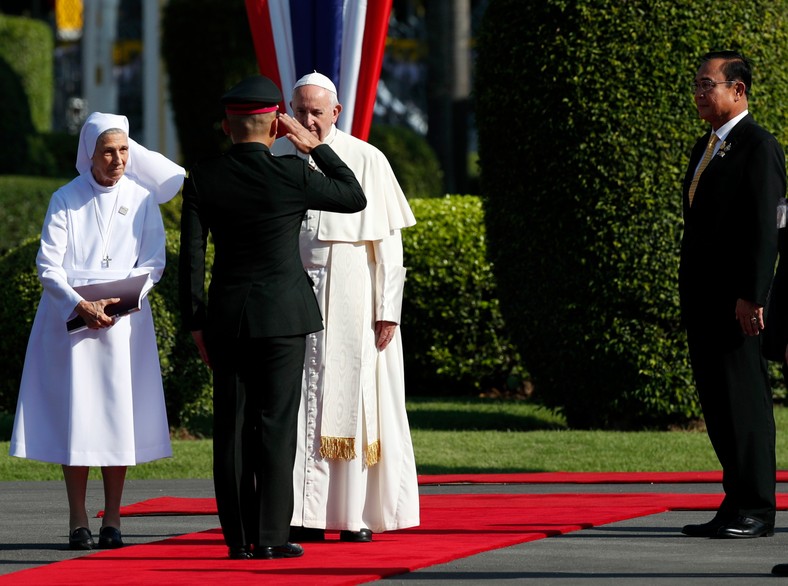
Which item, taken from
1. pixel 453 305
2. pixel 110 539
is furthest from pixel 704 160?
pixel 453 305

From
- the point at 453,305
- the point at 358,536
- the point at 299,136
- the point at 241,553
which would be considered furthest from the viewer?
the point at 453,305

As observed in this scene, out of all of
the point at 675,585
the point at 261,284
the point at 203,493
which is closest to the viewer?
the point at 675,585

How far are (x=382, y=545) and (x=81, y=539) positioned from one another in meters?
1.23

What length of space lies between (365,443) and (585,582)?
142 cm

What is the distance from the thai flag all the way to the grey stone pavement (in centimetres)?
267

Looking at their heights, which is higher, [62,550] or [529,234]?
[529,234]

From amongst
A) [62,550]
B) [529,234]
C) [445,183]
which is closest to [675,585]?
[62,550]

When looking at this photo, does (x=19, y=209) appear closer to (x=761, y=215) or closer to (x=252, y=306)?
(x=252, y=306)

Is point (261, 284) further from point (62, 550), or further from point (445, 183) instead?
point (445, 183)

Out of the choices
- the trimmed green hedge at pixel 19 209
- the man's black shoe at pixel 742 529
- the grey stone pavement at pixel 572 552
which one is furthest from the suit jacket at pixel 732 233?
the trimmed green hedge at pixel 19 209

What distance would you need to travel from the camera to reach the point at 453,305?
13719 mm

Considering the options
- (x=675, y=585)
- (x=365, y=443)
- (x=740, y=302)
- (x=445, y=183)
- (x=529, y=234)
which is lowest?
(x=675, y=585)

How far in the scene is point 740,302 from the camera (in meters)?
6.46

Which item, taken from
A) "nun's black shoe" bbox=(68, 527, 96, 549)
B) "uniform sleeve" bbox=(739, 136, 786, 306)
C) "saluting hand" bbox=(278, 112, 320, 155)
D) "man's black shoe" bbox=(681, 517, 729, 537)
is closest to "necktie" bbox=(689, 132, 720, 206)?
"uniform sleeve" bbox=(739, 136, 786, 306)
